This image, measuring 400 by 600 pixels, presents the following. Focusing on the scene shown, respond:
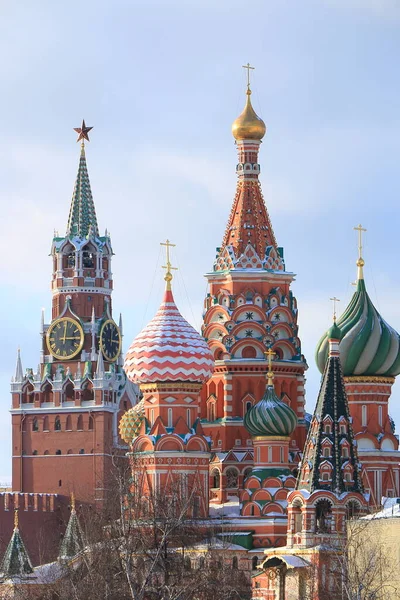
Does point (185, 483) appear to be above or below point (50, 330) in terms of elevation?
below

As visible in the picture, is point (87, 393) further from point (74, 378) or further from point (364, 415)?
point (364, 415)

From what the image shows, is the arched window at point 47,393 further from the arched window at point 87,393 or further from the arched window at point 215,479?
the arched window at point 215,479

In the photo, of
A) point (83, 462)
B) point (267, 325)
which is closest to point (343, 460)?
point (267, 325)

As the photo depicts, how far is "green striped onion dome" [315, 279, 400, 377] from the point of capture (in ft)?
193

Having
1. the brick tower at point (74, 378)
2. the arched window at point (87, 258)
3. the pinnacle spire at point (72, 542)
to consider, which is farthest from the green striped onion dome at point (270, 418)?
the arched window at point (87, 258)

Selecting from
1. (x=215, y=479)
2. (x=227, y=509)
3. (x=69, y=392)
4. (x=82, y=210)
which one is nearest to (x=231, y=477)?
(x=215, y=479)

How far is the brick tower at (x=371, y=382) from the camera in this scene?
58.9m

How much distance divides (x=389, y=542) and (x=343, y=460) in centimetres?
621

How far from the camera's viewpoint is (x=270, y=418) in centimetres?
5828

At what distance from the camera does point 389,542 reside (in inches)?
1932

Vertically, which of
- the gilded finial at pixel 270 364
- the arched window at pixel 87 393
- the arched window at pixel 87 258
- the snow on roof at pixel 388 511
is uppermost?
the arched window at pixel 87 258

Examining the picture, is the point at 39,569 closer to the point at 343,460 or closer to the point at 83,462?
the point at 343,460

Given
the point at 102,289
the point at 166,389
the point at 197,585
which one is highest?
the point at 102,289

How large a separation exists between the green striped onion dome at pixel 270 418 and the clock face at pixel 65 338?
2664 cm
